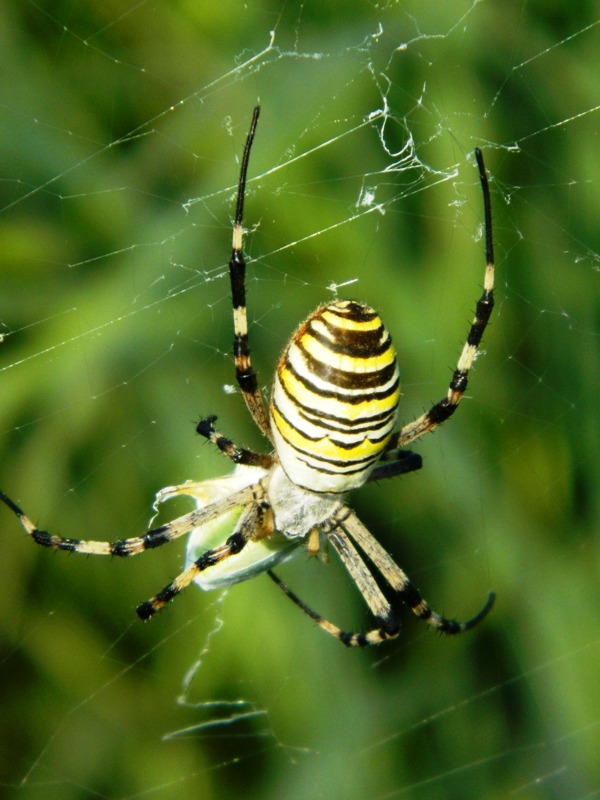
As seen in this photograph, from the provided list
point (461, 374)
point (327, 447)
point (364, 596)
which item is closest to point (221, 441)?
point (327, 447)

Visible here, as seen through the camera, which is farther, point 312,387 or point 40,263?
point 40,263

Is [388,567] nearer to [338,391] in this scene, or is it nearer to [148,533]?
[148,533]

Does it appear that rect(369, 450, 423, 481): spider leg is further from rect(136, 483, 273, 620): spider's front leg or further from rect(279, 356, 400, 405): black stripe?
rect(279, 356, 400, 405): black stripe

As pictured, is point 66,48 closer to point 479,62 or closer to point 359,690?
point 479,62

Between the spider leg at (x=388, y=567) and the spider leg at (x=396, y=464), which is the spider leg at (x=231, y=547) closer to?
the spider leg at (x=396, y=464)

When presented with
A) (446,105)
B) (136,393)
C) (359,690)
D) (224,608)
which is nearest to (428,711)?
(359,690)

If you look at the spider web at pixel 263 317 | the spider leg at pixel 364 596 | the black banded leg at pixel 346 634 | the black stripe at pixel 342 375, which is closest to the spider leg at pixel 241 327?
the spider web at pixel 263 317

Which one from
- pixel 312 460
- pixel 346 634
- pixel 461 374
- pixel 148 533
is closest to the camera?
pixel 312 460
